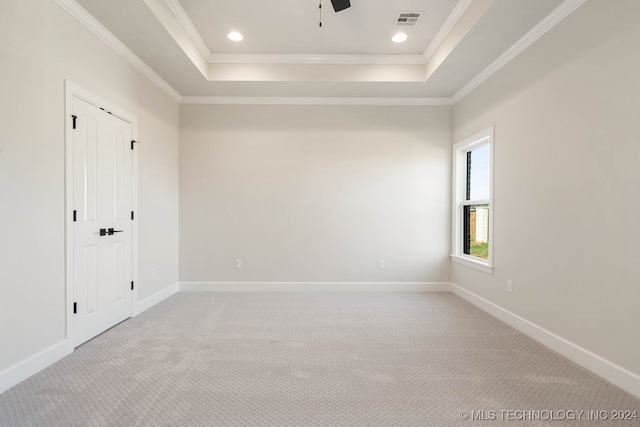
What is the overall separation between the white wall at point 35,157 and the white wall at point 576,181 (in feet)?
13.4

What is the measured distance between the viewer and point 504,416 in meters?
1.68

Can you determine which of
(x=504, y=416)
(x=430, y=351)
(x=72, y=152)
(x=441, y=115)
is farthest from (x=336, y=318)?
(x=441, y=115)

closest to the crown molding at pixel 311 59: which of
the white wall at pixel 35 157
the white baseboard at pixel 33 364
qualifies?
the white wall at pixel 35 157

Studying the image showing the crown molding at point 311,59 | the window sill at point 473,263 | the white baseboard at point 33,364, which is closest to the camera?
the white baseboard at point 33,364

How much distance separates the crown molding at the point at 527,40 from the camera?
2.31 m

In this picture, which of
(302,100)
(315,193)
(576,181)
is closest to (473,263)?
(576,181)

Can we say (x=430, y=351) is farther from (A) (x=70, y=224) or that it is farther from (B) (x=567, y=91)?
(A) (x=70, y=224)

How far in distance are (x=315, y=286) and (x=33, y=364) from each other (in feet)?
9.80

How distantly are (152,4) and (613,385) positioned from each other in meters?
4.55

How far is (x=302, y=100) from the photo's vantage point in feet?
13.9

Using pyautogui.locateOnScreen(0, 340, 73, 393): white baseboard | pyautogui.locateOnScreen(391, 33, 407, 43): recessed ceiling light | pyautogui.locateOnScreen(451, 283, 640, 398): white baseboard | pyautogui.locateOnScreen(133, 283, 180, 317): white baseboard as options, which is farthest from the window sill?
pyautogui.locateOnScreen(0, 340, 73, 393): white baseboard

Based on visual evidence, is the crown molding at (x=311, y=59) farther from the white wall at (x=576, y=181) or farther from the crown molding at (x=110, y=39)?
the white wall at (x=576, y=181)

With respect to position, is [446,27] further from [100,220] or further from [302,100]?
[100,220]

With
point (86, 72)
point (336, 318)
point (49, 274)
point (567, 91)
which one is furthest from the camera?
point (336, 318)
